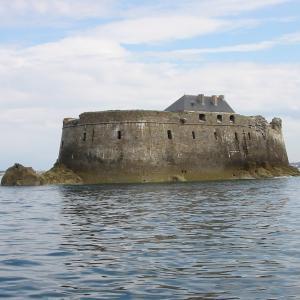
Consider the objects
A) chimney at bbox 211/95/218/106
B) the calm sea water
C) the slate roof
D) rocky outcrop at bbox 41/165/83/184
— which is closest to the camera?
the calm sea water

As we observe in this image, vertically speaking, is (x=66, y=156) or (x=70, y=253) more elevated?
(x=66, y=156)

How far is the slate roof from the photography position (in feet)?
148

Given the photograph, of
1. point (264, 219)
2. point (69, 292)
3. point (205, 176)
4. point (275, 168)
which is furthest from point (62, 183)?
point (69, 292)

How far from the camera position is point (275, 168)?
4797 centimetres

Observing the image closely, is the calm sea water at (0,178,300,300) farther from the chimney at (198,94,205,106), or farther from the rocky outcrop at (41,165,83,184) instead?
the chimney at (198,94,205,106)

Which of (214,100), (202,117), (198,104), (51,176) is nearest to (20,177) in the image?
(51,176)

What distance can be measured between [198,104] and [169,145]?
5070 mm

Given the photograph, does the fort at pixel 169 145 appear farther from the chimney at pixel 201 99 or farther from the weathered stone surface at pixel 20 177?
the weathered stone surface at pixel 20 177

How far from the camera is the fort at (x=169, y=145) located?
136ft

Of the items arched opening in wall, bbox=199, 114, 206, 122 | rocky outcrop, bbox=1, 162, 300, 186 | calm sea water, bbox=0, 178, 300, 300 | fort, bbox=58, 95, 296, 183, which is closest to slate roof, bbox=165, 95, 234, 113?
fort, bbox=58, 95, 296, 183

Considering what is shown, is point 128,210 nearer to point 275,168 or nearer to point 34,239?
point 34,239

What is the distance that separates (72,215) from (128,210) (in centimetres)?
198

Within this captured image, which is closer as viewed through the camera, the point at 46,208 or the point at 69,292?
the point at 69,292

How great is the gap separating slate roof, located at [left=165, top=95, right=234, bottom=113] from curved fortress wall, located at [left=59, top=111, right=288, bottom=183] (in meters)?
0.84
